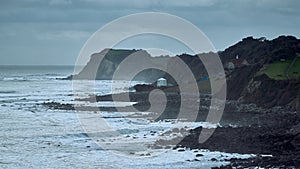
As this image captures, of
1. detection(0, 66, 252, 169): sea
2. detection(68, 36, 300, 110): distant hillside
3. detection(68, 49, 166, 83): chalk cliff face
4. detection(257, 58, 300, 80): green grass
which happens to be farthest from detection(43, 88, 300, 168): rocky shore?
detection(68, 49, 166, 83): chalk cliff face

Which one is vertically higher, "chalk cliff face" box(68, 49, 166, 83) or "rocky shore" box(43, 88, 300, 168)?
"chalk cliff face" box(68, 49, 166, 83)

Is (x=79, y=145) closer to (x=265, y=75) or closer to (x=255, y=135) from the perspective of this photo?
(x=255, y=135)

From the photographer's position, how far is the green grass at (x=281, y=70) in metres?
52.5

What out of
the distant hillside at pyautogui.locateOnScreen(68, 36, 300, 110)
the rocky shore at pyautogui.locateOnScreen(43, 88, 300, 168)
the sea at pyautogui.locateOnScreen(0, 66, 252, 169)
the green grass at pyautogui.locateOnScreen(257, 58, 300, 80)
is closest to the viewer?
the rocky shore at pyautogui.locateOnScreen(43, 88, 300, 168)

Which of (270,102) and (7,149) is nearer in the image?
(7,149)

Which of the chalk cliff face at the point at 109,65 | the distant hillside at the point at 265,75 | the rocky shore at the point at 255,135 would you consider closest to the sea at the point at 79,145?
the rocky shore at the point at 255,135

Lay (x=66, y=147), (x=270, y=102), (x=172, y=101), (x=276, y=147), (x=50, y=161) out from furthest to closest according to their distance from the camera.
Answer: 1. (x=172, y=101)
2. (x=270, y=102)
3. (x=66, y=147)
4. (x=276, y=147)
5. (x=50, y=161)

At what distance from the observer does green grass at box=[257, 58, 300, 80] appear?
52.5 meters

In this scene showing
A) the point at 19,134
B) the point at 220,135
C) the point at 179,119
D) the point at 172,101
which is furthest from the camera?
the point at 172,101

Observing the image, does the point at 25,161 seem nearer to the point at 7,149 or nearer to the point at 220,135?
the point at 7,149

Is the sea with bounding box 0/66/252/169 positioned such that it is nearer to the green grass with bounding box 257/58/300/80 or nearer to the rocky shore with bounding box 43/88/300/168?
the rocky shore with bounding box 43/88/300/168

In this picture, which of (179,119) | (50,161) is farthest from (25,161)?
(179,119)

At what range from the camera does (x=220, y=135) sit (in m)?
30.1

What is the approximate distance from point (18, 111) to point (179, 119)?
16211 millimetres
